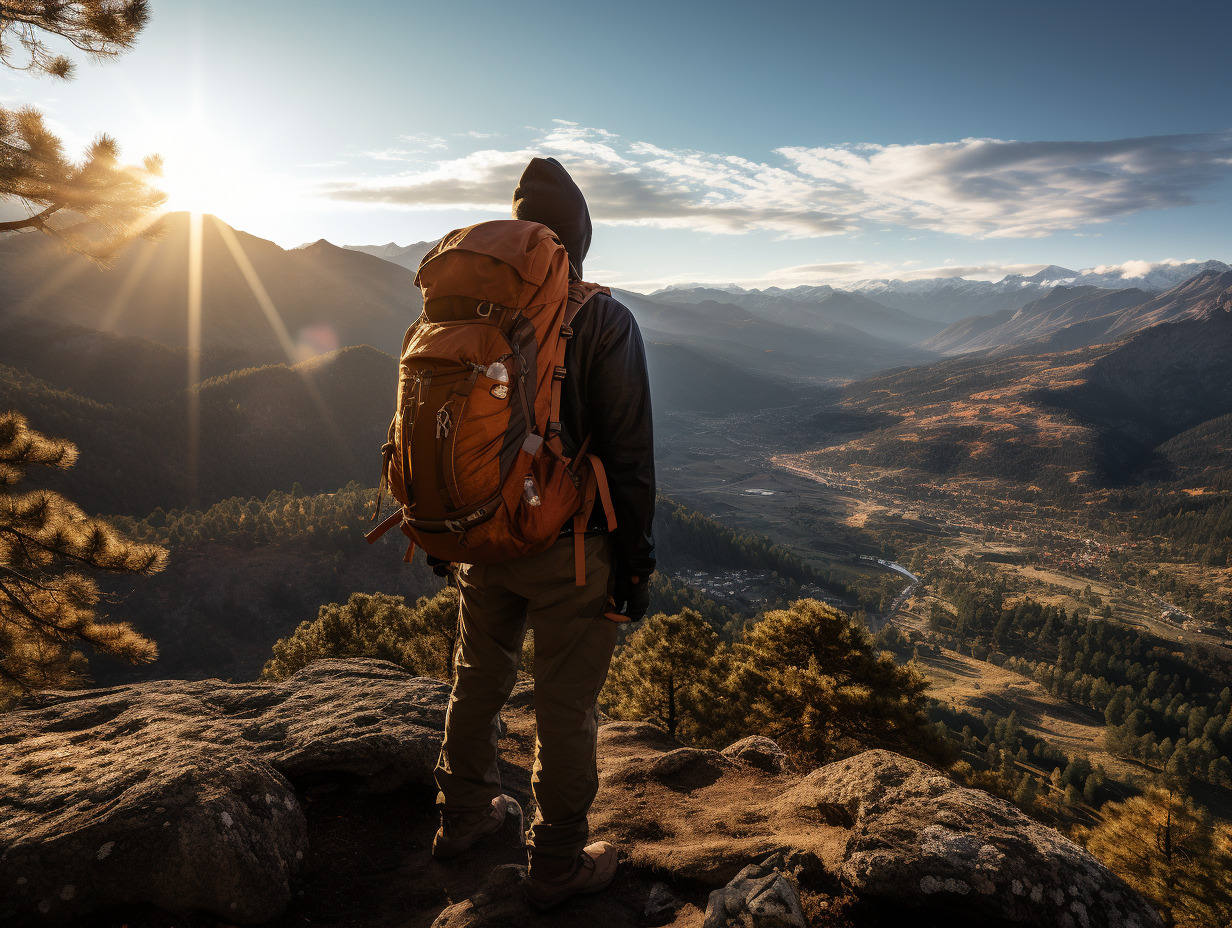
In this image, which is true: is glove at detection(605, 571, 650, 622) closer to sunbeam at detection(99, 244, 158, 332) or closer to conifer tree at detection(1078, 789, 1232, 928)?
conifer tree at detection(1078, 789, 1232, 928)

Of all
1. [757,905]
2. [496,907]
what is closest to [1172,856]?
[757,905]

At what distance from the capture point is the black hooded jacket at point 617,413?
127 inches

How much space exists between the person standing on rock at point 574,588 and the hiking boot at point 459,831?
38.6 inches

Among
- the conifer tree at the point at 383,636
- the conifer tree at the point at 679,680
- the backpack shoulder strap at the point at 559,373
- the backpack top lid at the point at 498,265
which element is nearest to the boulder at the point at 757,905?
the backpack shoulder strap at the point at 559,373

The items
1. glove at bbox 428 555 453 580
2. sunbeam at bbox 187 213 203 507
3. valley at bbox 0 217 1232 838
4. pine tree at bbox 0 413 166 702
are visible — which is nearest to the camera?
glove at bbox 428 555 453 580

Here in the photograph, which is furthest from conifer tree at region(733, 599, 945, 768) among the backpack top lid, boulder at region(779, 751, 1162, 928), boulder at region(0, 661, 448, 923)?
the backpack top lid

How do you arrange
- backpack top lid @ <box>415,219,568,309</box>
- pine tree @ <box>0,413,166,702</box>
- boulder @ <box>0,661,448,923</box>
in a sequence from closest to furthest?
backpack top lid @ <box>415,219,568,309</box> < boulder @ <box>0,661,448,923</box> < pine tree @ <box>0,413,166,702</box>

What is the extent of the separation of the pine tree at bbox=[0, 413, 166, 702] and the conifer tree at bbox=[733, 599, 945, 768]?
14302 millimetres

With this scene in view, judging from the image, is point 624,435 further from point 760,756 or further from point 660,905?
point 760,756

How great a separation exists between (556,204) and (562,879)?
4.15 m

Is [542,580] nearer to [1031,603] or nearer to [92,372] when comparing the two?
[1031,603]

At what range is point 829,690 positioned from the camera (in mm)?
15133

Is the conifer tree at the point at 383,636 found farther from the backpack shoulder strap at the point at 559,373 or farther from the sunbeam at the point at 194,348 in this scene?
the sunbeam at the point at 194,348

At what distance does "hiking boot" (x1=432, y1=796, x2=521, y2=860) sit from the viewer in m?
4.23
